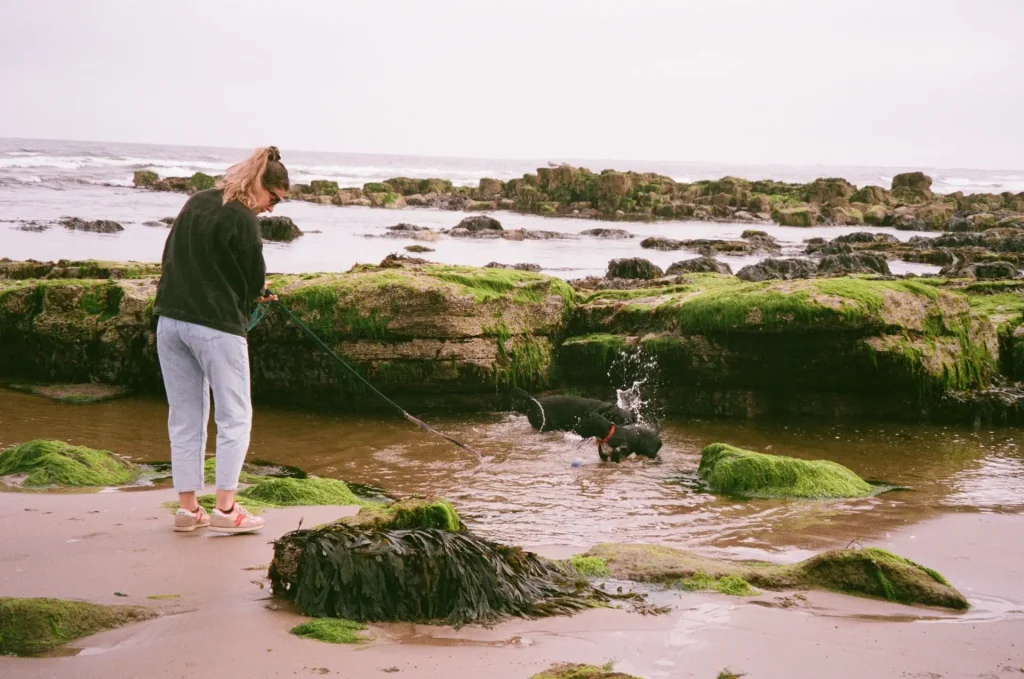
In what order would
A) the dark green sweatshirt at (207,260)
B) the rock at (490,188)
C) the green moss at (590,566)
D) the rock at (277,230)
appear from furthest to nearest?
the rock at (490,188), the rock at (277,230), the dark green sweatshirt at (207,260), the green moss at (590,566)

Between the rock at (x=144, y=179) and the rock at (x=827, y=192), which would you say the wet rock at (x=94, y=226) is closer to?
the rock at (x=144, y=179)

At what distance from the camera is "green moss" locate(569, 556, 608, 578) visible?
4721mm

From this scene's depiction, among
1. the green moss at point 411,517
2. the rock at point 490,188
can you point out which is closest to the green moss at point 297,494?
the green moss at point 411,517

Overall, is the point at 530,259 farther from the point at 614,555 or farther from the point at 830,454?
the point at 614,555

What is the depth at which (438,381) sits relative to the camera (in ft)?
31.6

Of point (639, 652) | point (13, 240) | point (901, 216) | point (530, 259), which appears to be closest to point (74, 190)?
point (13, 240)

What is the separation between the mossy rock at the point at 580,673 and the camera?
322 cm

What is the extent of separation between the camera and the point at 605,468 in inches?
319

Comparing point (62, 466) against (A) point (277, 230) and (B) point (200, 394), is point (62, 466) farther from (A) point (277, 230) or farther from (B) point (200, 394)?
(A) point (277, 230)

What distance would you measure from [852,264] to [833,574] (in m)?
16.1

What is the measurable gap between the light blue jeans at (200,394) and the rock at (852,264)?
15119 mm

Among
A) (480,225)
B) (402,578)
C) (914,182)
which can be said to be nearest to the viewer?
(402,578)

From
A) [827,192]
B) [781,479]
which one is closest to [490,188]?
[827,192]

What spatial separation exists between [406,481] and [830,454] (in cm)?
405
